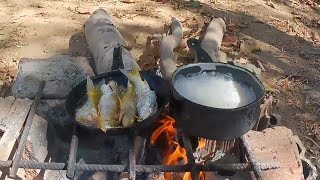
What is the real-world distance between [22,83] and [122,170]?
3.53 feet

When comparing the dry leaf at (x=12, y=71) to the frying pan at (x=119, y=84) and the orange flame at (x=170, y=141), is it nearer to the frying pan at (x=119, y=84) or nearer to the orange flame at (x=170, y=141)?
the frying pan at (x=119, y=84)

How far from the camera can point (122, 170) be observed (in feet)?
6.59

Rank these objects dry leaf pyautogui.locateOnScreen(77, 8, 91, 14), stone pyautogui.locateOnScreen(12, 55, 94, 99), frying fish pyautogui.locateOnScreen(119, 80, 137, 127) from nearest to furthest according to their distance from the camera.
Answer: frying fish pyautogui.locateOnScreen(119, 80, 137, 127) → stone pyautogui.locateOnScreen(12, 55, 94, 99) → dry leaf pyautogui.locateOnScreen(77, 8, 91, 14)

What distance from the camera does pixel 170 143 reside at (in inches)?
91.3

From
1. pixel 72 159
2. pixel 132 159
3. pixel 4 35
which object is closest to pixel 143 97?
pixel 132 159

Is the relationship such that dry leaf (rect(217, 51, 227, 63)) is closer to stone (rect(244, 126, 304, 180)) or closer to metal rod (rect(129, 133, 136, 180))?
stone (rect(244, 126, 304, 180))

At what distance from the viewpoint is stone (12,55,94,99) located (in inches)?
106

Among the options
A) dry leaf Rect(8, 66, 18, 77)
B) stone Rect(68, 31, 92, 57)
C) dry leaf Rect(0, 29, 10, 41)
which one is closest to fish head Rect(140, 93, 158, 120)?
dry leaf Rect(8, 66, 18, 77)

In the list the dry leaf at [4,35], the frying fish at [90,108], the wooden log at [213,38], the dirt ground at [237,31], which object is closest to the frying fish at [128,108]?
the frying fish at [90,108]

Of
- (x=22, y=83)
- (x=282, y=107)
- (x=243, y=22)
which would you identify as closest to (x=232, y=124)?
(x=22, y=83)

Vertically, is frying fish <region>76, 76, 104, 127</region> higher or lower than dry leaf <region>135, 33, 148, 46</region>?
higher

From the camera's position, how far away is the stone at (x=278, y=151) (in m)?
2.28

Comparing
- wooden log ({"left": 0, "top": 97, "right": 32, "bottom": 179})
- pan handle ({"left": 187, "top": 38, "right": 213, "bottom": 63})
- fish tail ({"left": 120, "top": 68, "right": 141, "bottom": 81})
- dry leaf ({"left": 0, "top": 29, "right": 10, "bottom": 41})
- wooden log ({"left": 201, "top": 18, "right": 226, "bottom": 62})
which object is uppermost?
pan handle ({"left": 187, "top": 38, "right": 213, "bottom": 63})

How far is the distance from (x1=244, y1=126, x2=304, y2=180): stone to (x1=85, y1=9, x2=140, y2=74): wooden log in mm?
879
